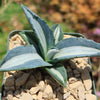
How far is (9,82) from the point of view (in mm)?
819

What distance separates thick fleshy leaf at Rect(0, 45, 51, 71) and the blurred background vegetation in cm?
127

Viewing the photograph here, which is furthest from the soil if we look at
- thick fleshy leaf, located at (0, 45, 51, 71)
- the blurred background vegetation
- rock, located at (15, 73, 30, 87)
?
the blurred background vegetation

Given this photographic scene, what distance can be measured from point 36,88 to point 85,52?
252 millimetres

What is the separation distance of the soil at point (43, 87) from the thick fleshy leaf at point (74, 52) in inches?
4.4

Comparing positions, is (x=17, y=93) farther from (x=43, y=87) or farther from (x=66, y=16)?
(x=66, y=16)

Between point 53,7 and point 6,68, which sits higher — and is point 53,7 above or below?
above

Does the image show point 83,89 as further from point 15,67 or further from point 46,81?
point 15,67

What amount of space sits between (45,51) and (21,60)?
146mm

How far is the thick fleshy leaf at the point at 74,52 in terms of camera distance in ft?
2.53

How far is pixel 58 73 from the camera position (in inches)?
30.7

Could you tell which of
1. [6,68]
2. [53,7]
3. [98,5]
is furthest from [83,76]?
[53,7]

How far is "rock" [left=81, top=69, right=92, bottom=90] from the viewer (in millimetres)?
867

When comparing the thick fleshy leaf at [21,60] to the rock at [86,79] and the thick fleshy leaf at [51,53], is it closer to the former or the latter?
the thick fleshy leaf at [51,53]

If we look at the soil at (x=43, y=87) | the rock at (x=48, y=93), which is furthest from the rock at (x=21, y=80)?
the rock at (x=48, y=93)
